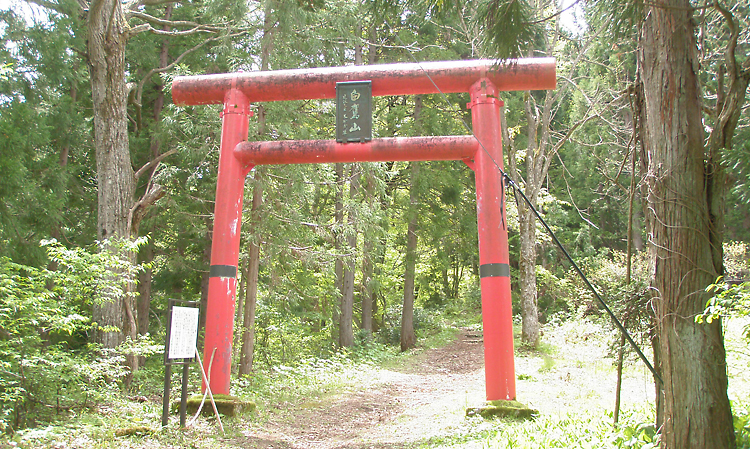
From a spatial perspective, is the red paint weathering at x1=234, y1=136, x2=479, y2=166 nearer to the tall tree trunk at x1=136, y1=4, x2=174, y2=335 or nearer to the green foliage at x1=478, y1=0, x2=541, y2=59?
the green foliage at x1=478, y1=0, x2=541, y2=59

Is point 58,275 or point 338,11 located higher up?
point 338,11

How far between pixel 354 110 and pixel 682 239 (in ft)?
14.6

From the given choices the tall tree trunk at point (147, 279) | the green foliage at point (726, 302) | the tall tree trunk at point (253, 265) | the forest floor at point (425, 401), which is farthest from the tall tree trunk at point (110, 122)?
the green foliage at point (726, 302)

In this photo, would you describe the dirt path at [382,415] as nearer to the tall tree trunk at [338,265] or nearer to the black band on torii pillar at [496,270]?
the black band on torii pillar at [496,270]

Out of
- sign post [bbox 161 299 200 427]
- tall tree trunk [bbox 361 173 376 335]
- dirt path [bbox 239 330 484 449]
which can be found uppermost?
tall tree trunk [bbox 361 173 376 335]

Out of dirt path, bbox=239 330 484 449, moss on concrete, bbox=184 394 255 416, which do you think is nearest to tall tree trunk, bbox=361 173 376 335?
dirt path, bbox=239 330 484 449

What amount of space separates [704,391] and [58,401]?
5.82m

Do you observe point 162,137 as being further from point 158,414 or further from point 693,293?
point 693,293

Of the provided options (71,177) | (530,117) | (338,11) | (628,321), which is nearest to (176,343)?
(628,321)

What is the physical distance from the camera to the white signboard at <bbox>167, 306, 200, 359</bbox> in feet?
18.0

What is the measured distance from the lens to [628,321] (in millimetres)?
3955

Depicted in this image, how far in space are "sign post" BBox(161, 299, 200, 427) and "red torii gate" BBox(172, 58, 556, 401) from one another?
944 millimetres

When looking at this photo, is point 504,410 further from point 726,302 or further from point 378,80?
point 378,80

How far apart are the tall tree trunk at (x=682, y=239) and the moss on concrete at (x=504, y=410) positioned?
2.53 meters
